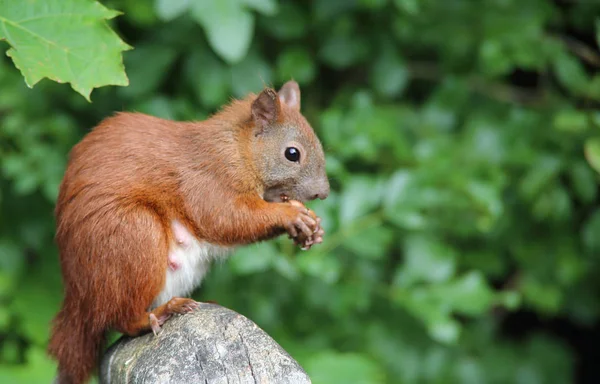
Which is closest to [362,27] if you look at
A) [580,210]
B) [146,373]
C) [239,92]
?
[239,92]

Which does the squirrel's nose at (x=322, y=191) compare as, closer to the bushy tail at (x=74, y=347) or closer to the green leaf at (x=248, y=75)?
the bushy tail at (x=74, y=347)

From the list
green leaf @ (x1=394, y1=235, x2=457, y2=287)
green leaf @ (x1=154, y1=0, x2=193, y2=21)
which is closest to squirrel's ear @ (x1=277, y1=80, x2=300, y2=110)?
green leaf @ (x1=154, y1=0, x2=193, y2=21)

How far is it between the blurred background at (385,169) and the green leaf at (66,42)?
897mm

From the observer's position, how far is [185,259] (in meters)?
1.75

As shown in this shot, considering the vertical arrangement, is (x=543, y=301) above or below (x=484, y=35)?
below

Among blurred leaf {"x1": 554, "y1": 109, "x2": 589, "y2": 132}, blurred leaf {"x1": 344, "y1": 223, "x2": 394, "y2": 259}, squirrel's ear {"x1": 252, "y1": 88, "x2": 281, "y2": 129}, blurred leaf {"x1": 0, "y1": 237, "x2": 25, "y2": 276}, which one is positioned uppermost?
squirrel's ear {"x1": 252, "y1": 88, "x2": 281, "y2": 129}

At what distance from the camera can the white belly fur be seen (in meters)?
1.73

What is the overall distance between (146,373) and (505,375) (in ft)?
8.21

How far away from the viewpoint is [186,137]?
182 centimetres

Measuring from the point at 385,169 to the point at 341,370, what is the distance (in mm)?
995

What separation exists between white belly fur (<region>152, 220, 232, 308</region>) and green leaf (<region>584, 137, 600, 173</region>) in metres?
1.39

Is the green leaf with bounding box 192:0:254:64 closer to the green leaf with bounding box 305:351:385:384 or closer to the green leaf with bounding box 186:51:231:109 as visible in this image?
the green leaf with bounding box 186:51:231:109

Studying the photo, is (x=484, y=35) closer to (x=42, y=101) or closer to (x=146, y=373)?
(x=42, y=101)

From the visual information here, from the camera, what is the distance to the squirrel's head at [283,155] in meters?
1.87
